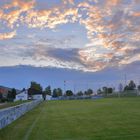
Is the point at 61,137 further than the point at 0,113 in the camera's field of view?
No

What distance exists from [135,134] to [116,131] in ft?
5.05

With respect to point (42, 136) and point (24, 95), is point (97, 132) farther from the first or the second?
point (24, 95)

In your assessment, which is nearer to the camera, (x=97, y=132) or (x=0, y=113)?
(x=97, y=132)

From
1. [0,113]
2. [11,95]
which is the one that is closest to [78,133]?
[0,113]

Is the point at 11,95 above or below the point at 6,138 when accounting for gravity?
above

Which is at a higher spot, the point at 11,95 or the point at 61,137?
the point at 11,95

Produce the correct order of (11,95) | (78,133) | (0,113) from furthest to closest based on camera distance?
(11,95) → (0,113) → (78,133)

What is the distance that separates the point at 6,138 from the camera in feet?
57.8

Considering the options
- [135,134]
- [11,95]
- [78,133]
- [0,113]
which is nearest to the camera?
[135,134]

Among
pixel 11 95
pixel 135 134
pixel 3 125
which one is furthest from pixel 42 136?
pixel 11 95

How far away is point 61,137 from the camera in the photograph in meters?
17.2

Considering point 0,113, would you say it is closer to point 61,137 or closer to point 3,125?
point 3,125

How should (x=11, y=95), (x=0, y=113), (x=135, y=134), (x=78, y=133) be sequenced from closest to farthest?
1. (x=135, y=134)
2. (x=78, y=133)
3. (x=0, y=113)
4. (x=11, y=95)

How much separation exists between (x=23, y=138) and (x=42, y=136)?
37.5 inches
